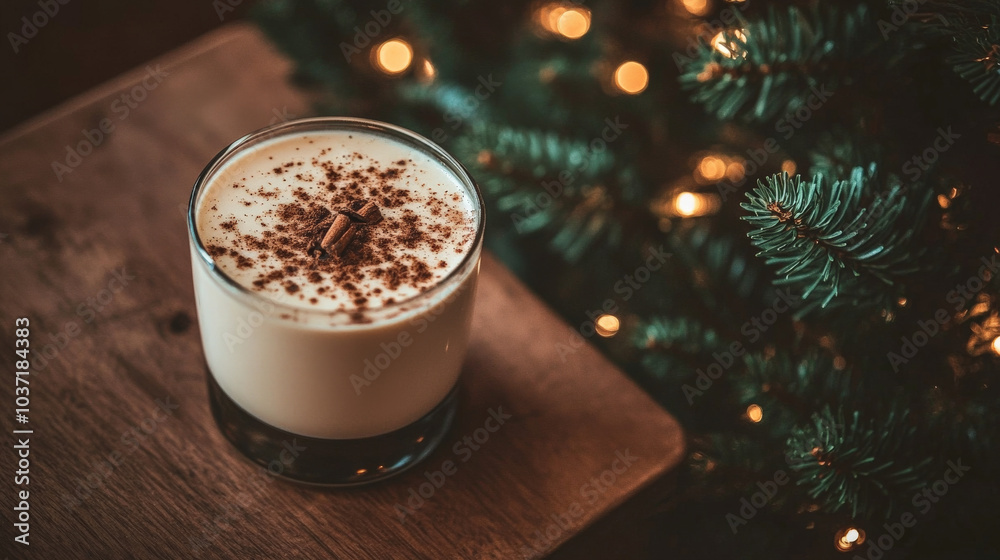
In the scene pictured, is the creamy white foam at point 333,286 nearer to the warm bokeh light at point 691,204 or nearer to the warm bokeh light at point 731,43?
the warm bokeh light at point 731,43

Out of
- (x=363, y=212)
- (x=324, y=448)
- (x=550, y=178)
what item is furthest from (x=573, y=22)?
(x=324, y=448)

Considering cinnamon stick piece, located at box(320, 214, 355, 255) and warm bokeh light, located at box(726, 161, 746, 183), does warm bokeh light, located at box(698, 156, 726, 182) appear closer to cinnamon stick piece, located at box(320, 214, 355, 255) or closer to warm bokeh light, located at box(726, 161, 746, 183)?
warm bokeh light, located at box(726, 161, 746, 183)

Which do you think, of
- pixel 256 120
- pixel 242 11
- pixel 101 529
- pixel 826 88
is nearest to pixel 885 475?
pixel 826 88

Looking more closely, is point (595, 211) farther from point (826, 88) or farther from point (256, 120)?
point (256, 120)

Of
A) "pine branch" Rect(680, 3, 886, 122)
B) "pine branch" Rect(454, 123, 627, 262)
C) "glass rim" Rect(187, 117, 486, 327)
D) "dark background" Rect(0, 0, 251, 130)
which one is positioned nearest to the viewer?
"glass rim" Rect(187, 117, 486, 327)

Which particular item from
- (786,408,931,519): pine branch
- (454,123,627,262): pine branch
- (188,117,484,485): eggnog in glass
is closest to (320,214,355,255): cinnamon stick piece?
(188,117,484,485): eggnog in glass
